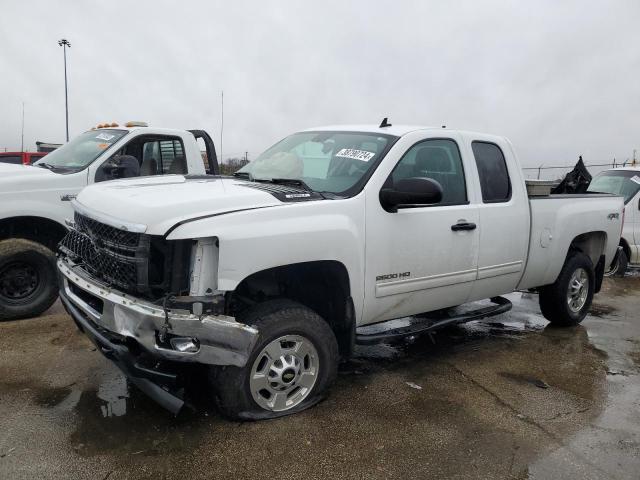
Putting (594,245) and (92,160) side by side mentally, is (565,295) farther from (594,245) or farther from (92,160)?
(92,160)

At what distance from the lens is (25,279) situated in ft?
16.8

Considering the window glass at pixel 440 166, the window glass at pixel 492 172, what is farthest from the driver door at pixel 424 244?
the window glass at pixel 492 172

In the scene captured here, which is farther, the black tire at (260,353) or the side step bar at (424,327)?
the side step bar at (424,327)

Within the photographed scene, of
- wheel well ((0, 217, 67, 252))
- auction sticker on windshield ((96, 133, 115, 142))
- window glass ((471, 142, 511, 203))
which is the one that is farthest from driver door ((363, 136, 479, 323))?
auction sticker on windshield ((96, 133, 115, 142))

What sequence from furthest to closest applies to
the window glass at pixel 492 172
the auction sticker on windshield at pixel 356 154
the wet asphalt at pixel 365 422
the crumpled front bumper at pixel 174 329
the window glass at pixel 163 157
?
the window glass at pixel 163 157, the window glass at pixel 492 172, the auction sticker on windshield at pixel 356 154, the wet asphalt at pixel 365 422, the crumpled front bumper at pixel 174 329

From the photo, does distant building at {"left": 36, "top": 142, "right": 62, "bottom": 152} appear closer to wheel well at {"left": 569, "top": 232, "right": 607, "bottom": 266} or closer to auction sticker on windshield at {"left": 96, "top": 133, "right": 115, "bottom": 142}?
auction sticker on windshield at {"left": 96, "top": 133, "right": 115, "bottom": 142}

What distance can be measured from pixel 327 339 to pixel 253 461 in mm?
849

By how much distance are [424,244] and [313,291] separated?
89 cm

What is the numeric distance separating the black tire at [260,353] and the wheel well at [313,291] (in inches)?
5.7

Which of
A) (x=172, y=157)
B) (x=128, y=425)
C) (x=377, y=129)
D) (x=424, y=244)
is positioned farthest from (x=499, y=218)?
(x=172, y=157)

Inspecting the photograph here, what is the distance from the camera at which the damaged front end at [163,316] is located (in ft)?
9.27

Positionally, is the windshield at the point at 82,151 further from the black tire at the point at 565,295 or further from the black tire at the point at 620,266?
the black tire at the point at 620,266

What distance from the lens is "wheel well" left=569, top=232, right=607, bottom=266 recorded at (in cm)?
582

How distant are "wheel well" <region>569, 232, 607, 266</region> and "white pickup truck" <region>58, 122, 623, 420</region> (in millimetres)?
1180
